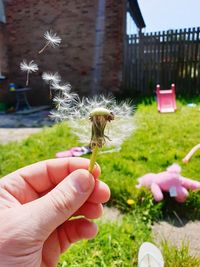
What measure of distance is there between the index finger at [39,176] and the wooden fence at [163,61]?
707 cm

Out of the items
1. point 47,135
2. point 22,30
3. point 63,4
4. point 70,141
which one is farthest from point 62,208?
point 22,30

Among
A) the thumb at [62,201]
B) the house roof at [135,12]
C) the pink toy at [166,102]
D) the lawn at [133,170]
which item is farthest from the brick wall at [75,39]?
the thumb at [62,201]

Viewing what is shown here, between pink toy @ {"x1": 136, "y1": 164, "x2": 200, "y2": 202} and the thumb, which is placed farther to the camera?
pink toy @ {"x1": 136, "y1": 164, "x2": 200, "y2": 202}

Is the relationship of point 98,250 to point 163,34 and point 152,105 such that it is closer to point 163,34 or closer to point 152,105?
point 152,105

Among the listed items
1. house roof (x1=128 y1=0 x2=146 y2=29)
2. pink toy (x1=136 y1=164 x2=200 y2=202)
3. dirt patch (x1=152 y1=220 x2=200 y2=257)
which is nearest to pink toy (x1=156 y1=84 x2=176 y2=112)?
pink toy (x1=136 y1=164 x2=200 y2=202)

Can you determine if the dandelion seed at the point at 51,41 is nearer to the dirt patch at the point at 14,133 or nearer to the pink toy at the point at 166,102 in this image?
the dirt patch at the point at 14,133

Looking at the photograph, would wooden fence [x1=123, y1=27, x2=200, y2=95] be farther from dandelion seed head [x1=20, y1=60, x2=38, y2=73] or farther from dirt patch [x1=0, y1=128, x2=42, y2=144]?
dandelion seed head [x1=20, y1=60, x2=38, y2=73]

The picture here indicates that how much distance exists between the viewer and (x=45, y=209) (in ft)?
3.15

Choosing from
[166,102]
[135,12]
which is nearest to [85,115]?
[166,102]

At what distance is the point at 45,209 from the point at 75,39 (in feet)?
26.9

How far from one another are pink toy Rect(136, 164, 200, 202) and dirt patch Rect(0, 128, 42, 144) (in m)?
2.87

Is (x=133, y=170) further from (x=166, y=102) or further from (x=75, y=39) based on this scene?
(x=75, y=39)

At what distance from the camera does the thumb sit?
0.96m

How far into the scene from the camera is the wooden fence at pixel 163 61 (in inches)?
315
